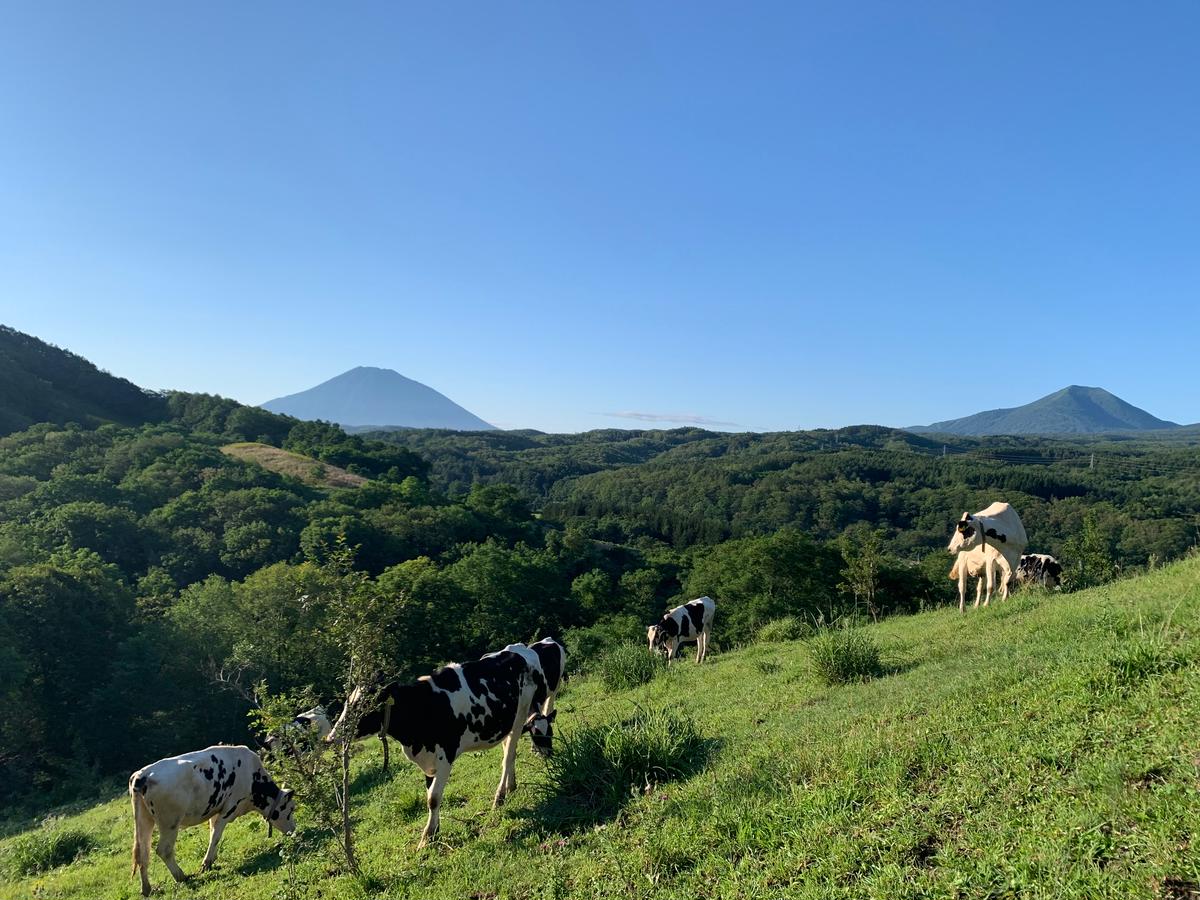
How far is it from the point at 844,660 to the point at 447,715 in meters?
6.08

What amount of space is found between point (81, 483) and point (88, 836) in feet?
204

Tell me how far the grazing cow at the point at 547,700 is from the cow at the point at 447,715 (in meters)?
0.21

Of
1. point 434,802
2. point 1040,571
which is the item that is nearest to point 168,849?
point 434,802

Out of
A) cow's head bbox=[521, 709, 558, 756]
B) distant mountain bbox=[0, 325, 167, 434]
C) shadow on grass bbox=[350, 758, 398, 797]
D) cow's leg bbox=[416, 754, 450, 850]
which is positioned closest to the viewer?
cow's leg bbox=[416, 754, 450, 850]

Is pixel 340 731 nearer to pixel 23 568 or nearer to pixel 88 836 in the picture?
pixel 88 836

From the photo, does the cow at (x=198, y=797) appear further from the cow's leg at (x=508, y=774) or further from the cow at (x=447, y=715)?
the cow's leg at (x=508, y=774)

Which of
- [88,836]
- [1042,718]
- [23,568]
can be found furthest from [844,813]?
[23,568]

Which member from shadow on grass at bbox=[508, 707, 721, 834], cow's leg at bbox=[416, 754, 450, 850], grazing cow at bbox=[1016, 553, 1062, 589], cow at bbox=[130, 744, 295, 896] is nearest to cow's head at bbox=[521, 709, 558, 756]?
shadow on grass at bbox=[508, 707, 721, 834]

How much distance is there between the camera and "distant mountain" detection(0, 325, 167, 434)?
96.6 meters

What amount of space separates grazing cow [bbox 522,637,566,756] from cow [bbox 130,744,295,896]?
340 centimetres

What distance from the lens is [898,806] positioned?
4703 millimetres

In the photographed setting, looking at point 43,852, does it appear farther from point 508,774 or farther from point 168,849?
point 508,774

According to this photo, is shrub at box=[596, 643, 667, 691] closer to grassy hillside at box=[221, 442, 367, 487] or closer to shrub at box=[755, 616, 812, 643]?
shrub at box=[755, 616, 812, 643]

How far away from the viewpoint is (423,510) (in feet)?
226
